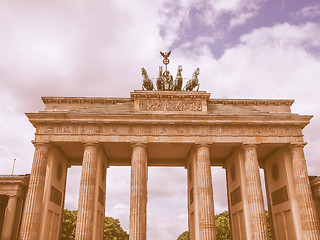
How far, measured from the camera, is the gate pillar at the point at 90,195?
2865cm

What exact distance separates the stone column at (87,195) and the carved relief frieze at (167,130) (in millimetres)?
2114

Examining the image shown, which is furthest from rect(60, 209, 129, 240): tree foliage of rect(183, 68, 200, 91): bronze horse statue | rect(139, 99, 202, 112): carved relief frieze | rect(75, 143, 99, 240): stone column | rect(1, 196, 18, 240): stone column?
rect(183, 68, 200, 91): bronze horse statue

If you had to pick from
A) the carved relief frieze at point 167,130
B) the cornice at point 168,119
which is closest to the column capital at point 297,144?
the carved relief frieze at point 167,130

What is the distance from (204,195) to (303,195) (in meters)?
Answer: 10.5

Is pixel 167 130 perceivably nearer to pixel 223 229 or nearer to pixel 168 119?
pixel 168 119

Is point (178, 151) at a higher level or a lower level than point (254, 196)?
higher

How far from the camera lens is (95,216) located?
3127cm

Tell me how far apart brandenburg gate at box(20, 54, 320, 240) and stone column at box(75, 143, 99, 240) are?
97 mm

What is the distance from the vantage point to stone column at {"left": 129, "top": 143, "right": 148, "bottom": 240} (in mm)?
28405

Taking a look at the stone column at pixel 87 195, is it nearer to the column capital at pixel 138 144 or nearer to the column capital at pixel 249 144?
the column capital at pixel 138 144

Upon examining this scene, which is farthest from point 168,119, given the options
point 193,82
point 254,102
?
point 254,102

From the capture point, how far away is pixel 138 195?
97.3 feet

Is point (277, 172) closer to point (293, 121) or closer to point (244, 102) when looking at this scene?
point (293, 121)

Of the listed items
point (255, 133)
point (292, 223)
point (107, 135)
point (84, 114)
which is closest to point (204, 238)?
point (292, 223)
